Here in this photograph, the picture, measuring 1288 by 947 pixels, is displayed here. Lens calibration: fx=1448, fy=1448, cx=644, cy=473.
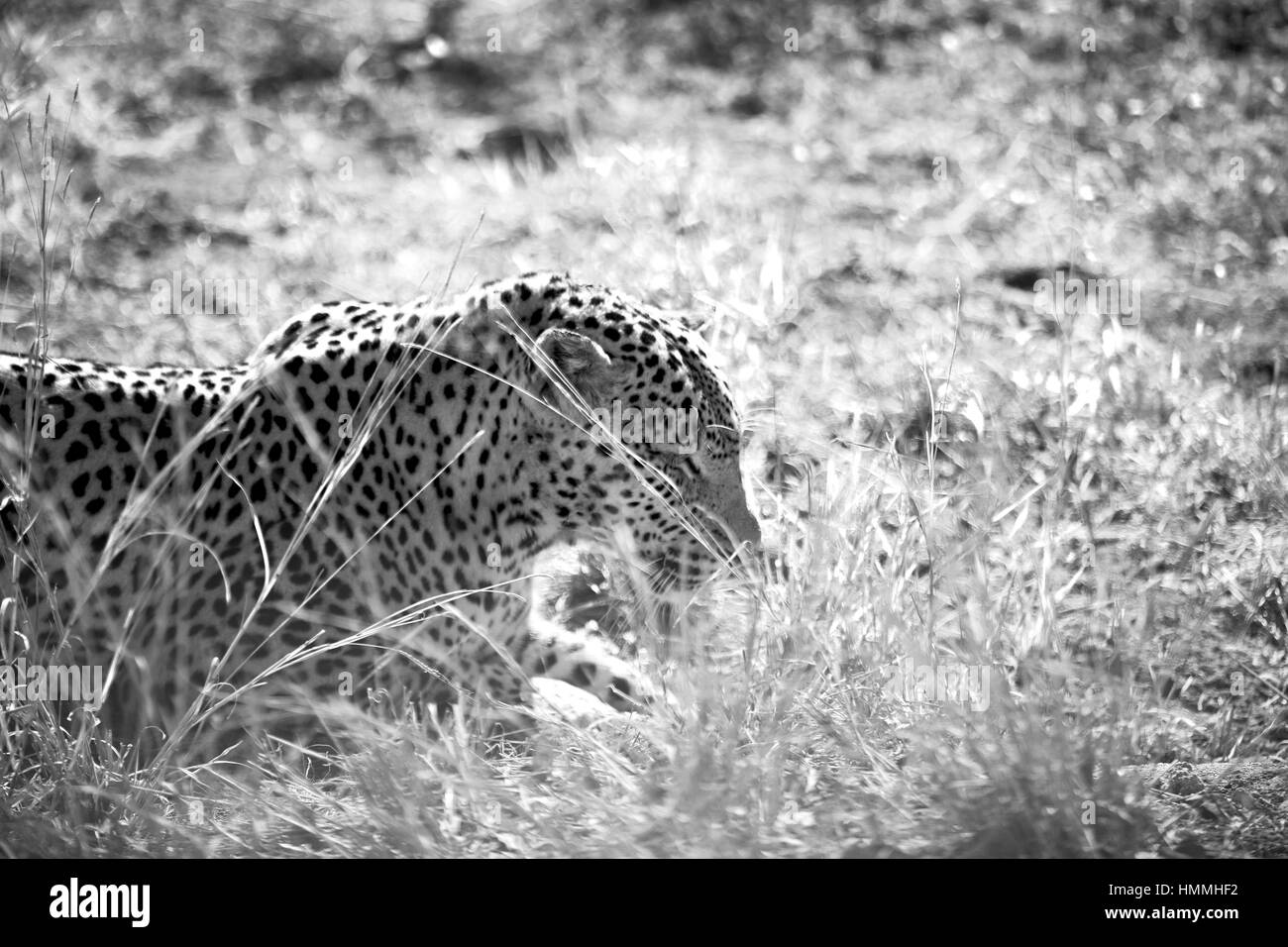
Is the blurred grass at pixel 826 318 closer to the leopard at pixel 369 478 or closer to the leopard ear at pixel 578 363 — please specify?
the leopard at pixel 369 478

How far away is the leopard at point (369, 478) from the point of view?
4.53 meters

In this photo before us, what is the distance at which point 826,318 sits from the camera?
7.46 m

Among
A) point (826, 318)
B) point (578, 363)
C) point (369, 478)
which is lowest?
point (369, 478)

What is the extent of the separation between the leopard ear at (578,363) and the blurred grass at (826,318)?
0.84 metres

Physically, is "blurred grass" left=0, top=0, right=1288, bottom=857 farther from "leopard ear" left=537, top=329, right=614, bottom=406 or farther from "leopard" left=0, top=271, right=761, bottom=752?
"leopard ear" left=537, top=329, right=614, bottom=406

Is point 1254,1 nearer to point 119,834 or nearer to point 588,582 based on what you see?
point 588,582

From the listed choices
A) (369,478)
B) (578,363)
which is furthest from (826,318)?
(369,478)

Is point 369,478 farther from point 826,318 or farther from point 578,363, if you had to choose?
point 826,318

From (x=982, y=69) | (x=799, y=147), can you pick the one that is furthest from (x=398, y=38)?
(x=982, y=69)

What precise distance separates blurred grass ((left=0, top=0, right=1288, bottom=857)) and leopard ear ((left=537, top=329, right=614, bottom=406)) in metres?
0.84

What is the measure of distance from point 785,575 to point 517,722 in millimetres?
1458

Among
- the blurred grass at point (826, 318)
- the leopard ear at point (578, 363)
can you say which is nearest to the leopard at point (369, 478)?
the leopard ear at point (578, 363)

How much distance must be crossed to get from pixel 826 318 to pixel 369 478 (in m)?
3.42

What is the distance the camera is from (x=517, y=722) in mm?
4410
